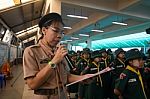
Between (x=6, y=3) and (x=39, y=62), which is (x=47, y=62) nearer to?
(x=39, y=62)

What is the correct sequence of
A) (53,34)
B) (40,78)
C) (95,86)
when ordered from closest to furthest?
(40,78) < (53,34) < (95,86)

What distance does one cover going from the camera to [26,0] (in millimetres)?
7184

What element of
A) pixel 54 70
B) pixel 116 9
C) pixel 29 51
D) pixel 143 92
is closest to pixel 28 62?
pixel 29 51

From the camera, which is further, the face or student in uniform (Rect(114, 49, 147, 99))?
student in uniform (Rect(114, 49, 147, 99))

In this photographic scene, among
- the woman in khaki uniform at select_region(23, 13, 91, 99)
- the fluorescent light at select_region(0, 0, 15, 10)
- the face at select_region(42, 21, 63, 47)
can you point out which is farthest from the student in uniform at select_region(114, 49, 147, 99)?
the fluorescent light at select_region(0, 0, 15, 10)

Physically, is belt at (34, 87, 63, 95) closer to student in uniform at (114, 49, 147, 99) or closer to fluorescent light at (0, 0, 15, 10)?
student in uniform at (114, 49, 147, 99)

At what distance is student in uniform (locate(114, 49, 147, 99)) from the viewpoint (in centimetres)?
308

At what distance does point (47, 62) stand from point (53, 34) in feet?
0.65

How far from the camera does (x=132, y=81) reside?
311 centimetres

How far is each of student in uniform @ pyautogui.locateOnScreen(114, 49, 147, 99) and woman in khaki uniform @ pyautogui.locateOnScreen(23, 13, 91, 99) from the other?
1.72 m

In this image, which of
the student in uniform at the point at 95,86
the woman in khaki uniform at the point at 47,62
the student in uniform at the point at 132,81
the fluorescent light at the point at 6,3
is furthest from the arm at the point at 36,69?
the fluorescent light at the point at 6,3

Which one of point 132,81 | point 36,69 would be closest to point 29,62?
point 36,69

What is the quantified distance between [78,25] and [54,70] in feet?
44.6

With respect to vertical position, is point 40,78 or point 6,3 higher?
point 6,3
